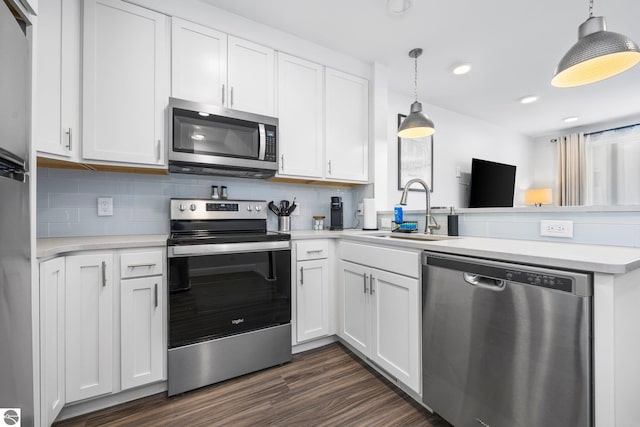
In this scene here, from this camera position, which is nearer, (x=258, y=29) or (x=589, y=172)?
(x=258, y=29)

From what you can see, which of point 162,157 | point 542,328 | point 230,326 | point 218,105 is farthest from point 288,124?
point 542,328

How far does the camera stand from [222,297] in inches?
65.1

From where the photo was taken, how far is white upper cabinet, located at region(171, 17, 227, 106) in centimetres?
176

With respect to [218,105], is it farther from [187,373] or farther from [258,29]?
[187,373]

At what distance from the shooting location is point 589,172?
183 inches

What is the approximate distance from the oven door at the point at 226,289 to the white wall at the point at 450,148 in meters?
1.84

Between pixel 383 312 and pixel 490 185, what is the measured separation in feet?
11.6

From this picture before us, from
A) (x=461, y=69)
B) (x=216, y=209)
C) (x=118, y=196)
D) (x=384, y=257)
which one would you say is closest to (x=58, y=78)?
(x=118, y=196)

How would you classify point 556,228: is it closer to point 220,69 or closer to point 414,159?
point 414,159

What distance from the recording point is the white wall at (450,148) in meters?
3.24

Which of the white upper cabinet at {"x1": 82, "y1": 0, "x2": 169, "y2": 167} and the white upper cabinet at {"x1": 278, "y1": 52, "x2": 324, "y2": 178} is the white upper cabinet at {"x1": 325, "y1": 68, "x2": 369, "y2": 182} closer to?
the white upper cabinet at {"x1": 278, "y1": 52, "x2": 324, "y2": 178}

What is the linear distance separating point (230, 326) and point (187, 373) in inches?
13.3

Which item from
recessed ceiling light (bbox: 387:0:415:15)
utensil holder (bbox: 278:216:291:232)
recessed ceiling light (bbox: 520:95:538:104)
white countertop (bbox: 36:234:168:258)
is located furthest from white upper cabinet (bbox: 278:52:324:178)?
recessed ceiling light (bbox: 520:95:538:104)

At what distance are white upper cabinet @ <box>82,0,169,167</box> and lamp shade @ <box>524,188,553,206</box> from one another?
609 centimetres
